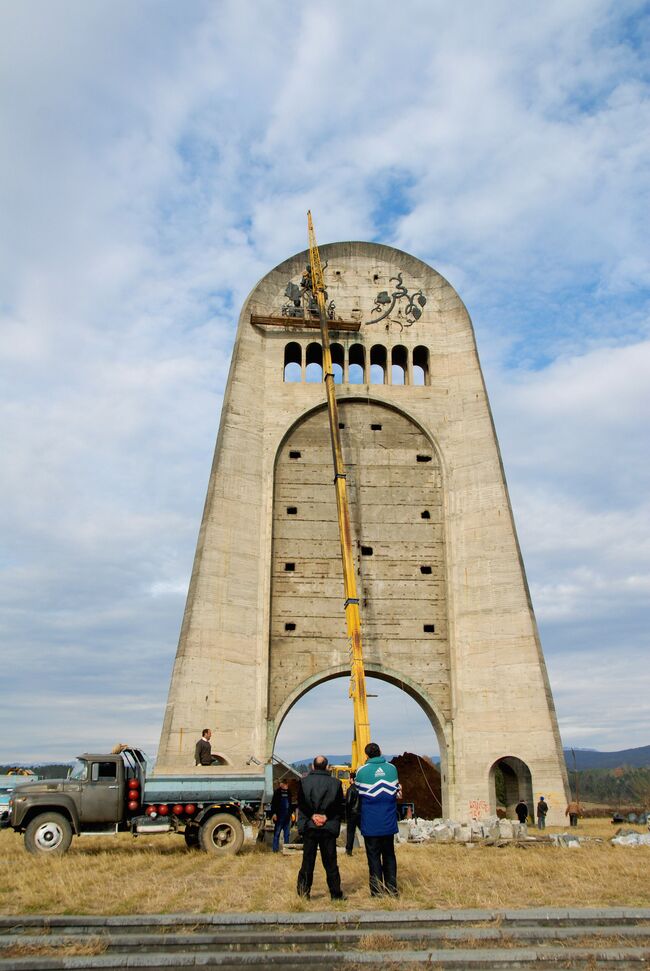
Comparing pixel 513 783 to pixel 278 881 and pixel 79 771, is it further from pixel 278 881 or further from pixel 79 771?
pixel 278 881

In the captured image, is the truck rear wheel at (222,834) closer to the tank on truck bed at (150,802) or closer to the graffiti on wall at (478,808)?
the tank on truck bed at (150,802)

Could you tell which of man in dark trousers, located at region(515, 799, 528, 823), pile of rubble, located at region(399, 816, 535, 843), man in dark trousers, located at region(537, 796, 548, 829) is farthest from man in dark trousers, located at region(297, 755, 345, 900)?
man in dark trousers, located at region(515, 799, 528, 823)

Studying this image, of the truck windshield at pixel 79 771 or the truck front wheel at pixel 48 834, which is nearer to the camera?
the truck front wheel at pixel 48 834

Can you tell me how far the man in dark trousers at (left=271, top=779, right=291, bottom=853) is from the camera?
13688 mm

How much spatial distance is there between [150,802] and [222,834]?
140 centimetres

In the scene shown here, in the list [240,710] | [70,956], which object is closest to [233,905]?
[70,956]

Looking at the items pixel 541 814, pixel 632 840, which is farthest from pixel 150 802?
pixel 541 814

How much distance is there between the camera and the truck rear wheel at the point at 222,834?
1338 centimetres

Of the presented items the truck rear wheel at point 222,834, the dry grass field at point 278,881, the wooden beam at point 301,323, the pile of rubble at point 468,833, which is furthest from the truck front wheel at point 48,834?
the wooden beam at point 301,323

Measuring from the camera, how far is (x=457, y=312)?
101ft

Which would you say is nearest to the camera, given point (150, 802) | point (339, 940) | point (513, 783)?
point (339, 940)

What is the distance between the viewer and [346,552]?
25.3 meters

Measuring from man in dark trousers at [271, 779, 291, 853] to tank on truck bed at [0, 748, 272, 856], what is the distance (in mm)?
264

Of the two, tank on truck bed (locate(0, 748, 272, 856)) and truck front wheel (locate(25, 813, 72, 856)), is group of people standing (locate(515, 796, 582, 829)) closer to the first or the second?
tank on truck bed (locate(0, 748, 272, 856))
